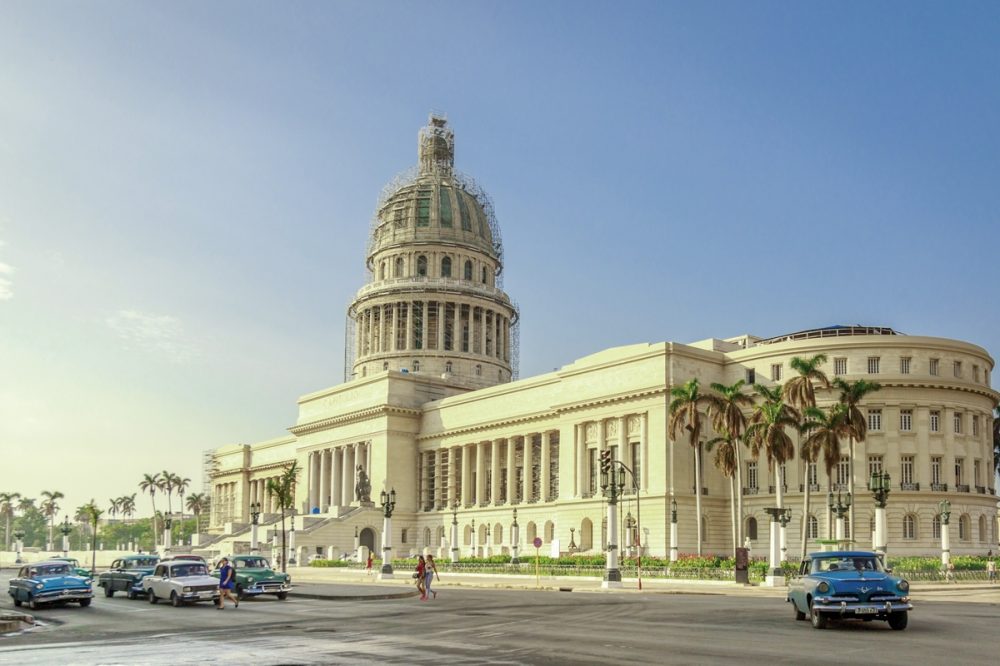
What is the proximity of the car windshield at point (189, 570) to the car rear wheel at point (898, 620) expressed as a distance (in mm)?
24128

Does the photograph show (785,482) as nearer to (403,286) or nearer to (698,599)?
(698,599)

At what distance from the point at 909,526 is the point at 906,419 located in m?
7.53

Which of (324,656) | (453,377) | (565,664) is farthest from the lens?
(453,377)

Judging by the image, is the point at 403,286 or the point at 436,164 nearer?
the point at 403,286


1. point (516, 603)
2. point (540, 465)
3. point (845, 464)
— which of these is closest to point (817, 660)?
point (516, 603)

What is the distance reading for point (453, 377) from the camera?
403 ft

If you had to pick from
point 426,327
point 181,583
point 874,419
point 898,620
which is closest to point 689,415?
point 874,419

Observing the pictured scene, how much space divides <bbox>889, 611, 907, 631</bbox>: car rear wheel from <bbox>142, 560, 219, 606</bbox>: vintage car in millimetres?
22214

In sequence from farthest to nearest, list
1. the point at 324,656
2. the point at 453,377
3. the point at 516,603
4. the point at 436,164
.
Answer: the point at 436,164
the point at 453,377
the point at 516,603
the point at 324,656

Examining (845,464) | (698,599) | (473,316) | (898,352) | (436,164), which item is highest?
(436,164)

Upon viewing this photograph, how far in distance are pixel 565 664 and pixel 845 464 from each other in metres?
60.9

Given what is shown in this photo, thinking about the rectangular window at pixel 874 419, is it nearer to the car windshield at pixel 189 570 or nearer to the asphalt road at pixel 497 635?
the asphalt road at pixel 497 635

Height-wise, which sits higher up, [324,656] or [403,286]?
[403,286]

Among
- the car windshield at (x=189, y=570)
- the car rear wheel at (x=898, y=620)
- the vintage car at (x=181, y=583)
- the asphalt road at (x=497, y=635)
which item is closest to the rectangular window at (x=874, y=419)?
the asphalt road at (x=497, y=635)
